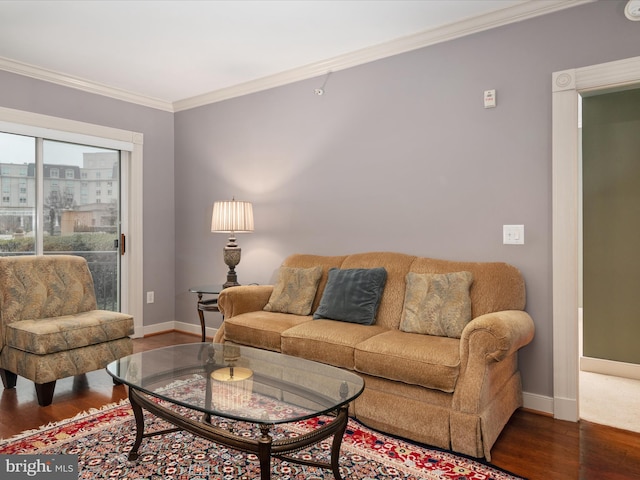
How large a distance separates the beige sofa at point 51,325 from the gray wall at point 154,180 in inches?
56.3

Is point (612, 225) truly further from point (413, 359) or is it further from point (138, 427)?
point (138, 427)

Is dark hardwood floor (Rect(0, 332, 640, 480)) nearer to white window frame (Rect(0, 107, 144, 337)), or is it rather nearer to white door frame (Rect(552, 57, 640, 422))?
white door frame (Rect(552, 57, 640, 422))

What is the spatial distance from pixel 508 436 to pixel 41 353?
2875 millimetres

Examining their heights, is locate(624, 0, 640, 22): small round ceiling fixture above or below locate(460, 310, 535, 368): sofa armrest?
above

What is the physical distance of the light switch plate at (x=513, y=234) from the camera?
296 cm

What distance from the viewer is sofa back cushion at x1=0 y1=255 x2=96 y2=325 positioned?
3160mm

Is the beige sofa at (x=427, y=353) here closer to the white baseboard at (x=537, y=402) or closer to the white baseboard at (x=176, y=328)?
the white baseboard at (x=537, y=402)

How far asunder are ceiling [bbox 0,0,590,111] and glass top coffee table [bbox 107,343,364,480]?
2.25 meters

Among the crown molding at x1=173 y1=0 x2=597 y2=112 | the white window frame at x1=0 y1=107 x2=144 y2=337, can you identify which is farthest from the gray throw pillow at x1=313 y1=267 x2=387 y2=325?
the white window frame at x1=0 y1=107 x2=144 y2=337

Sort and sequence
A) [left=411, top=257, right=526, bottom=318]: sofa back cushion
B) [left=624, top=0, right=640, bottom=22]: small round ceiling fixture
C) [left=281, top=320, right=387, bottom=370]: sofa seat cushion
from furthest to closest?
[left=411, top=257, right=526, bottom=318]: sofa back cushion, [left=281, top=320, right=387, bottom=370]: sofa seat cushion, [left=624, top=0, right=640, bottom=22]: small round ceiling fixture

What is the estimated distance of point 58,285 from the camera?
341 cm

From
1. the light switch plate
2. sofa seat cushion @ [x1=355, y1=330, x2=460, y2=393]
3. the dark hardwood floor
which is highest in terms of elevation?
the light switch plate

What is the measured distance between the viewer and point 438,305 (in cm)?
282

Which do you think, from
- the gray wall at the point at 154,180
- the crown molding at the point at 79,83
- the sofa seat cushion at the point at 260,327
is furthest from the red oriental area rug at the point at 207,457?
the crown molding at the point at 79,83
